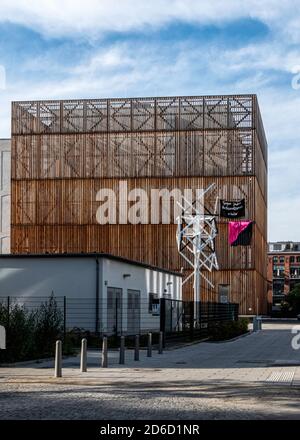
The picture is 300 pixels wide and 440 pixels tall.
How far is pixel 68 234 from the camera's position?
79.4 metres

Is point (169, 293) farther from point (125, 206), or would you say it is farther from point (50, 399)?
point (50, 399)

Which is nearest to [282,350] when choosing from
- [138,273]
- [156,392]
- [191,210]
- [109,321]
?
[109,321]

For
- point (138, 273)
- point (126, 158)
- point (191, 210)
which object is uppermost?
point (126, 158)

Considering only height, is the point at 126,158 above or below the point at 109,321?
above

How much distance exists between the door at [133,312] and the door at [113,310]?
1283 mm

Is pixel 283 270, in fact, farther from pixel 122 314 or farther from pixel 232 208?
pixel 122 314

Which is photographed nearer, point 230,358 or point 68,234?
point 230,358

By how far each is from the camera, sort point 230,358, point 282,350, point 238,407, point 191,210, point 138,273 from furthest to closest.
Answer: point 191,210
point 138,273
point 282,350
point 230,358
point 238,407

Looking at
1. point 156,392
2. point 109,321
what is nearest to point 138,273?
point 109,321

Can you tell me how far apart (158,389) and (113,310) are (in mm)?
20843

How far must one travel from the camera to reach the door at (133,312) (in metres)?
39.5

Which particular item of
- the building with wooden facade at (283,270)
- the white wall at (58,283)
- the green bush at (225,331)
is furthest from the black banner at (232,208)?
the building with wooden facade at (283,270)
